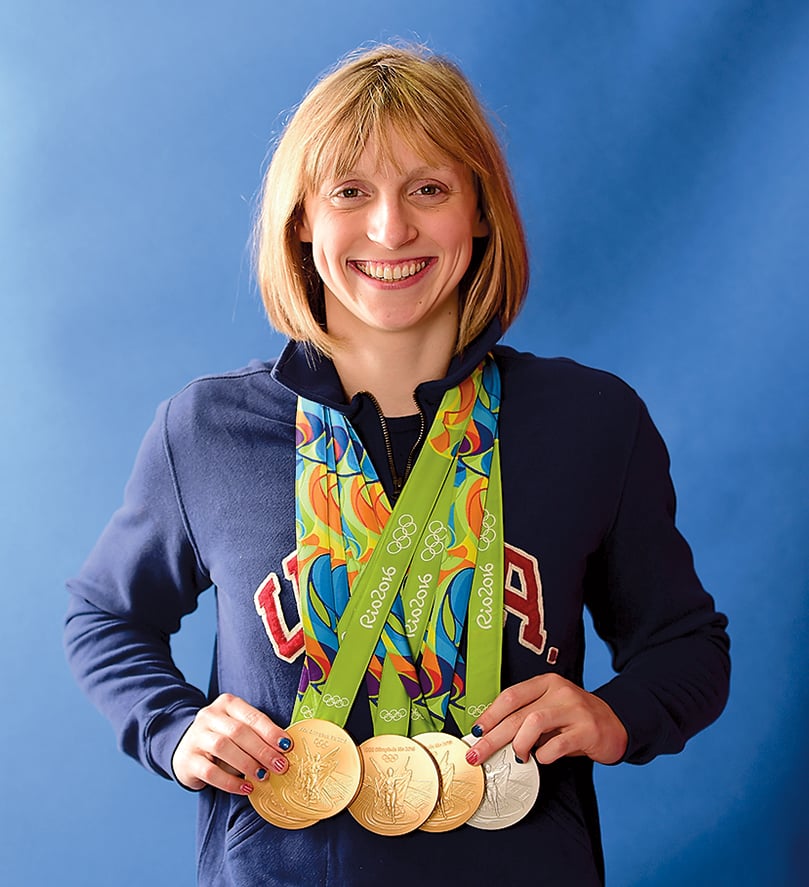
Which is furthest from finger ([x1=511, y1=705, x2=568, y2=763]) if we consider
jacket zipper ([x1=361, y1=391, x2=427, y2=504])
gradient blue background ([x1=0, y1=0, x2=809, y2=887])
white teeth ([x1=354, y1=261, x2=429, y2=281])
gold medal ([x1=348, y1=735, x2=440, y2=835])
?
gradient blue background ([x1=0, y1=0, x2=809, y2=887])

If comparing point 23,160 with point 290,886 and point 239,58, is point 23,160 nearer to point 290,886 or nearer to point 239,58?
point 239,58

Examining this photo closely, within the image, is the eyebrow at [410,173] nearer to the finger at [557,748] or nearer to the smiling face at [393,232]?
the smiling face at [393,232]

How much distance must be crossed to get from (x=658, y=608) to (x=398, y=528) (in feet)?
1.19

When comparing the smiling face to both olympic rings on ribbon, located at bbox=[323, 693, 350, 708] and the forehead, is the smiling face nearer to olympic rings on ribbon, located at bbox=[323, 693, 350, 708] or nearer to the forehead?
the forehead

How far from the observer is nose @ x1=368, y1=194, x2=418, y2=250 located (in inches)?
62.1

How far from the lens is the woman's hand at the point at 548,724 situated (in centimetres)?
155

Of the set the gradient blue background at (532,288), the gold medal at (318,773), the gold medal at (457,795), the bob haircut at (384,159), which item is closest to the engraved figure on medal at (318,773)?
the gold medal at (318,773)

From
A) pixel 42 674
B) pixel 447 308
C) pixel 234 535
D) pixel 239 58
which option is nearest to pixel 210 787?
pixel 234 535

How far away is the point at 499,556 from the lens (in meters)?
1.62

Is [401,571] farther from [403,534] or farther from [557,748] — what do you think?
[557,748]

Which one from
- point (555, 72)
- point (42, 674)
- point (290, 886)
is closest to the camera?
point (290, 886)

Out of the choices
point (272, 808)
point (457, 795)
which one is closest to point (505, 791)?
point (457, 795)

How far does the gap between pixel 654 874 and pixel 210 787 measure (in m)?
1.17

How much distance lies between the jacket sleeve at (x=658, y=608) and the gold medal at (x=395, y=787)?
0.25 metres
